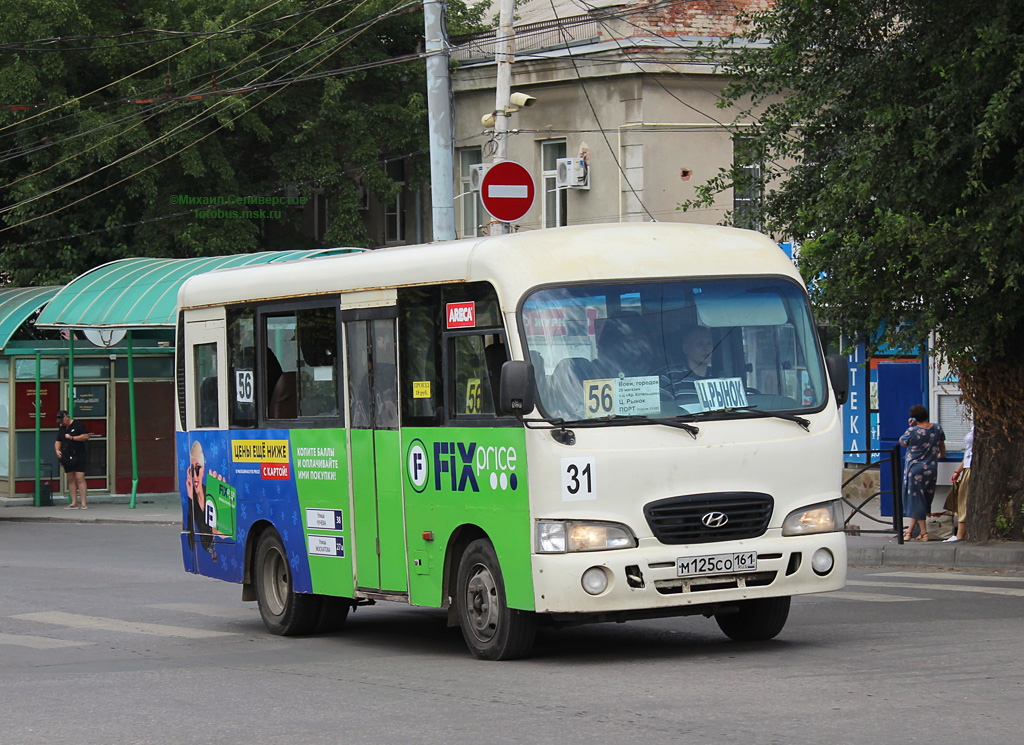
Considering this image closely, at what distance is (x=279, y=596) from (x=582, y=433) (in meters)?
3.96

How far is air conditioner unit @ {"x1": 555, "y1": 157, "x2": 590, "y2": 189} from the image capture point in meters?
32.3

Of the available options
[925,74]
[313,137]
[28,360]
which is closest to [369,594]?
[925,74]

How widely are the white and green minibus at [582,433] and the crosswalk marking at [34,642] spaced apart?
215 centimetres

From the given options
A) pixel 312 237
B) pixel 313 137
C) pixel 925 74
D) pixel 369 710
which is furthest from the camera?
pixel 312 237

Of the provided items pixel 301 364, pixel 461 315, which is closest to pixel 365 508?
pixel 301 364

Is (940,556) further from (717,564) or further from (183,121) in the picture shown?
(183,121)

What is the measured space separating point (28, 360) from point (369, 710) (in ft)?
86.0

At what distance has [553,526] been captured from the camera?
948cm

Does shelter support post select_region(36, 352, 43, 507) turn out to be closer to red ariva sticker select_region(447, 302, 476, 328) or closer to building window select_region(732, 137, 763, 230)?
building window select_region(732, 137, 763, 230)

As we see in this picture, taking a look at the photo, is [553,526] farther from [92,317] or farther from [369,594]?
[92,317]

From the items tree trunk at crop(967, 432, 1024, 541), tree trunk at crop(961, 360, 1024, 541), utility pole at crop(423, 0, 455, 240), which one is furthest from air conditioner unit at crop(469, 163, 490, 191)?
tree trunk at crop(967, 432, 1024, 541)

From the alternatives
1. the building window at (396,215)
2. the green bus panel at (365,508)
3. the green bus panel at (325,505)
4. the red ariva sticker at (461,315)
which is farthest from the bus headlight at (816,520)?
the building window at (396,215)

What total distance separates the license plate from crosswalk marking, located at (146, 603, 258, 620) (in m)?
5.55

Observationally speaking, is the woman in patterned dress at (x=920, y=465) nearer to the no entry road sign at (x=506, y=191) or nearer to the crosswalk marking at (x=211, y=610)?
the no entry road sign at (x=506, y=191)
